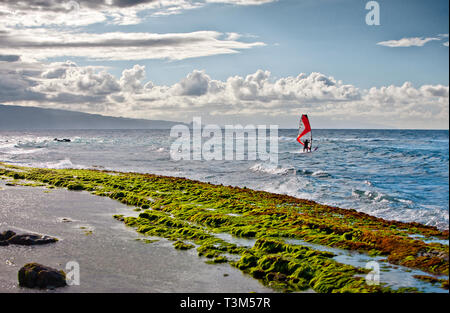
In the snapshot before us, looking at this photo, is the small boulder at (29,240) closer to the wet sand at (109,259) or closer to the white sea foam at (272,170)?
the wet sand at (109,259)

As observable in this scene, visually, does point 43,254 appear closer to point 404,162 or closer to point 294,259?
point 294,259

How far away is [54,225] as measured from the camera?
1769 centimetres

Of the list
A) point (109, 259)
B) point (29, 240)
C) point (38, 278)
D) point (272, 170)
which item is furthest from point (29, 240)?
point (272, 170)

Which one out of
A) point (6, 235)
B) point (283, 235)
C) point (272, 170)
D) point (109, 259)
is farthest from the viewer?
point (272, 170)

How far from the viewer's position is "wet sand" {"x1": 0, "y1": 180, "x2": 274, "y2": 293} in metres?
11.0

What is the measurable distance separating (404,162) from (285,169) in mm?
17908

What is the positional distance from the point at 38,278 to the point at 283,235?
9408 mm

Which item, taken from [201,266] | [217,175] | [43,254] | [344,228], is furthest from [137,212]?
[217,175]

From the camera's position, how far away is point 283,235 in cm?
1634

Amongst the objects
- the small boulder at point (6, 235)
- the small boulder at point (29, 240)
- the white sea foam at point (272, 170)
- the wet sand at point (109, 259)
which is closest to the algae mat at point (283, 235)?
the wet sand at point (109, 259)

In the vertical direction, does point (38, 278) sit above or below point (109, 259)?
above

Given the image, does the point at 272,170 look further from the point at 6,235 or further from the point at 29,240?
the point at 6,235

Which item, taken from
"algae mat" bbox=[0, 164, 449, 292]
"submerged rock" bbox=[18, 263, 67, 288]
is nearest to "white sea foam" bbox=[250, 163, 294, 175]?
"algae mat" bbox=[0, 164, 449, 292]

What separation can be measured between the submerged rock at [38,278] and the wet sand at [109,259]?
0.71 feet
